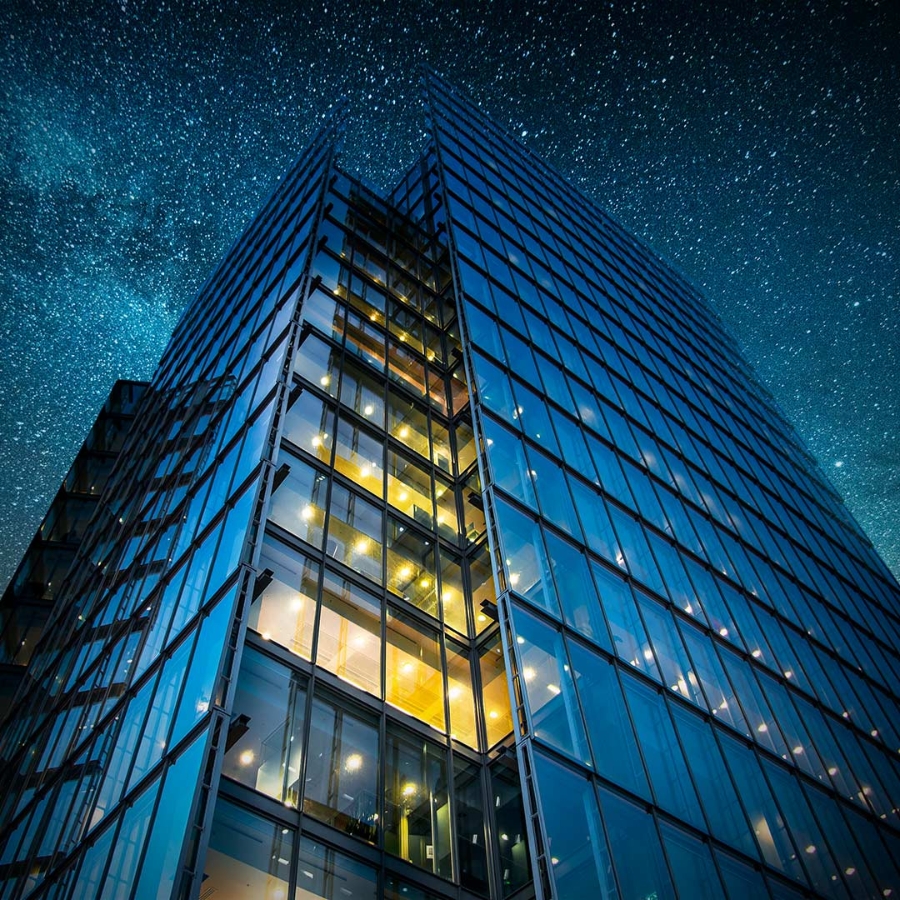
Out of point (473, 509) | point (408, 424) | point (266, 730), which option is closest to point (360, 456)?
point (408, 424)

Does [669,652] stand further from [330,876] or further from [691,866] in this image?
[330,876]

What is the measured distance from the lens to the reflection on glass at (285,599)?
14742mm

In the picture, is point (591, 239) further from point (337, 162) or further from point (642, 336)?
point (337, 162)

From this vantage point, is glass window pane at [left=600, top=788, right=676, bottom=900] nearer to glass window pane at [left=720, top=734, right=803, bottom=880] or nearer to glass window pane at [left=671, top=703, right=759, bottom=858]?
glass window pane at [left=671, top=703, right=759, bottom=858]

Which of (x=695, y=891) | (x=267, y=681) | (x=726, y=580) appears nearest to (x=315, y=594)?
(x=267, y=681)

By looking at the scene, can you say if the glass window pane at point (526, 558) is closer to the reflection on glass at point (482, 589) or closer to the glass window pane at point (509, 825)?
the reflection on glass at point (482, 589)

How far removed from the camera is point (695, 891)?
550 inches

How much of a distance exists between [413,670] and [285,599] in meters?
2.96

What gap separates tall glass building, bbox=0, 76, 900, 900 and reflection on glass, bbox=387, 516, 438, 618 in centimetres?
8

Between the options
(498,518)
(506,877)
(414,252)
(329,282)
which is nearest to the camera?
(506,877)

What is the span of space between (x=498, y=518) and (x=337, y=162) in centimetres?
2145

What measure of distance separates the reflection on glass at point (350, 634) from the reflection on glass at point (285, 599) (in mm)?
307

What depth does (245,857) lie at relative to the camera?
38.4ft

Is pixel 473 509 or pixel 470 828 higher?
pixel 473 509
